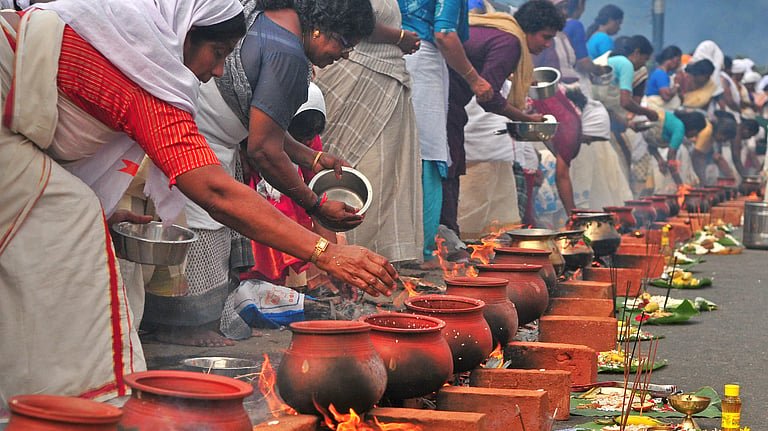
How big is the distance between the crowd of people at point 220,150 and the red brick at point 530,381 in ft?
2.97

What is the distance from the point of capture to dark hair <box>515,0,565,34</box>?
9531 mm

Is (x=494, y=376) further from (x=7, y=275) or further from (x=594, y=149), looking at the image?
(x=594, y=149)

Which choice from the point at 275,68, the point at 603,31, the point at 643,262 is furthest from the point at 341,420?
Answer: the point at 603,31

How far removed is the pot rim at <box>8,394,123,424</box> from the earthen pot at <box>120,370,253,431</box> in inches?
8.8

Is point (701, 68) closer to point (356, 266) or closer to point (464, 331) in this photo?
point (464, 331)

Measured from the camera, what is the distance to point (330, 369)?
3.26 m

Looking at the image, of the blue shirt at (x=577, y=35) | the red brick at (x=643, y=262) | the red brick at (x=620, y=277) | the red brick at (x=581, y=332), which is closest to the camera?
the red brick at (x=581, y=332)

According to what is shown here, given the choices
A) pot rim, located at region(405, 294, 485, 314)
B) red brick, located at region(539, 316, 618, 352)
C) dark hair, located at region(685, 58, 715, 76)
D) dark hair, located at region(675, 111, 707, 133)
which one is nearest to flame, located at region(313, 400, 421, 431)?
pot rim, located at region(405, 294, 485, 314)

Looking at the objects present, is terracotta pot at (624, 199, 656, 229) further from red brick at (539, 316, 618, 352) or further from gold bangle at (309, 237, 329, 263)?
gold bangle at (309, 237, 329, 263)

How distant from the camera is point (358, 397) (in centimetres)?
330

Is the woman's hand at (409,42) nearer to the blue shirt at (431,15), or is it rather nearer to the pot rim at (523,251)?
the blue shirt at (431,15)

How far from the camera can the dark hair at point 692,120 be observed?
807 inches

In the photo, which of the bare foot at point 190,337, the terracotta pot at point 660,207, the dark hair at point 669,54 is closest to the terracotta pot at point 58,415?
the bare foot at point 190,337

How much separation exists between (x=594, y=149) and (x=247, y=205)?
11.7 meters
